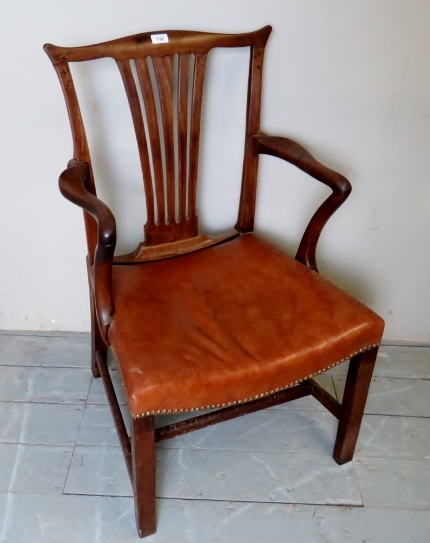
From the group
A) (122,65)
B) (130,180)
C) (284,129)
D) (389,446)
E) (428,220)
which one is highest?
(122,65)

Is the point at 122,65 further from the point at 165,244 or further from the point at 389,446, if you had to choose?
the point at 389,446

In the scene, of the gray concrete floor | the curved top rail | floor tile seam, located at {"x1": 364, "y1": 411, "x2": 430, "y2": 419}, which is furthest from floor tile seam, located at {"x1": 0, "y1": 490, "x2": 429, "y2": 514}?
the curved top rail

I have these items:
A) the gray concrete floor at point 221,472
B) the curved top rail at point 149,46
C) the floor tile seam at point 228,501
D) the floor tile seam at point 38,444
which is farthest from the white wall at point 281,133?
the floor tile seam at point 228,501

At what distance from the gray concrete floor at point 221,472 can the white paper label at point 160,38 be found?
88 cm

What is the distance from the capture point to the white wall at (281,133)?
1.27m

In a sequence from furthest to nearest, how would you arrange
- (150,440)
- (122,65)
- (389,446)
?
(389,446)
(122,65)
(150,440)

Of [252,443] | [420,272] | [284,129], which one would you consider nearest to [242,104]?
[284,129]

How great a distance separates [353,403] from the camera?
4.08ft

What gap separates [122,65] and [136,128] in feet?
0.43

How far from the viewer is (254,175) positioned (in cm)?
137

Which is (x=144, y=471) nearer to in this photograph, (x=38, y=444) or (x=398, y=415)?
(x=38, y=444)

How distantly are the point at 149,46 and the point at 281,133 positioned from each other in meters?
0.41

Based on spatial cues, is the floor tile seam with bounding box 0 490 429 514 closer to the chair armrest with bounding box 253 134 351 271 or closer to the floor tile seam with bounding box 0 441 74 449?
the floor tile seam with bounding box 0 441 74 449

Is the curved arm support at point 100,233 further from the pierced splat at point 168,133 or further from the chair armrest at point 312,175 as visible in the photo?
the chair armrest at point 312,175
